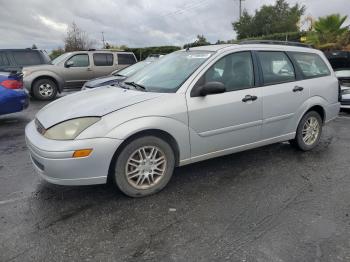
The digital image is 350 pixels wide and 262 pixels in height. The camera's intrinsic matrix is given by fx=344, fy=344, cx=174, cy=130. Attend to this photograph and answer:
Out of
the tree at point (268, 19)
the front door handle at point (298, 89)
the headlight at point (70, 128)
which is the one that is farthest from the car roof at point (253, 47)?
the tree at point (268, 19)

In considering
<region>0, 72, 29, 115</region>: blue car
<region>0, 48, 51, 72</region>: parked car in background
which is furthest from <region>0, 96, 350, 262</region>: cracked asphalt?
<region>0, 48, 51, 72</region>: parked car in background

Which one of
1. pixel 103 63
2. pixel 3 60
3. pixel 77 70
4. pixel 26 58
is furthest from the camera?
pixel 103 63

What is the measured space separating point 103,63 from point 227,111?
10087mm

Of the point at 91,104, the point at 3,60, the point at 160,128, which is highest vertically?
the point at 3,60

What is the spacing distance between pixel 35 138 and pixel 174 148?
1.49m

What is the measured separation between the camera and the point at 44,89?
11742 millimetres

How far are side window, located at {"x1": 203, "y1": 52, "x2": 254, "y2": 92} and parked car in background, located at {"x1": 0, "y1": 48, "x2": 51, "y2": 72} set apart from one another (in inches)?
365

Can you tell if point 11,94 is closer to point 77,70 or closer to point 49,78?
point 49,78

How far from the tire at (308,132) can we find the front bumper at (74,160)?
118 inches

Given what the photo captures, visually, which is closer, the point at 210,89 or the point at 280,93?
the point at 210,89

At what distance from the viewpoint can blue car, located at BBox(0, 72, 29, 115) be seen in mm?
7199

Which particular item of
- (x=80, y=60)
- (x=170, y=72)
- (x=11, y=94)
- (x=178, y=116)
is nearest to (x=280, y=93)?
(x=170, y=72)

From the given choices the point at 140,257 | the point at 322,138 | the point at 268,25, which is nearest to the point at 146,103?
the point at 140,257

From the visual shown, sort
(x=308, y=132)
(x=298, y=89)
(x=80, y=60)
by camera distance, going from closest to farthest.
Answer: (x=298, y=89) < (x=308, y=132) < (x=80, y=60)
